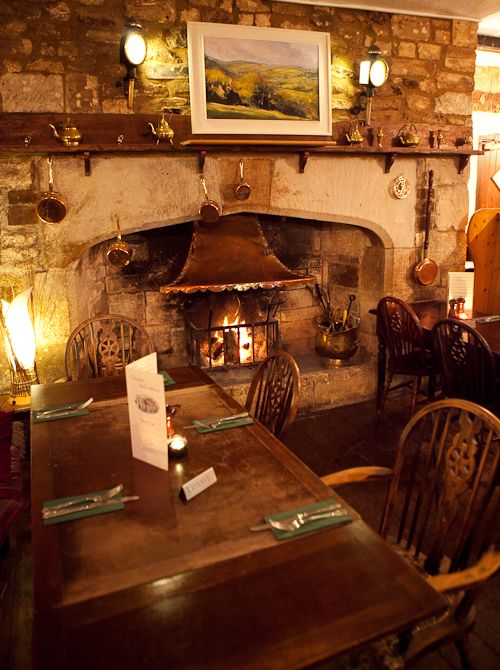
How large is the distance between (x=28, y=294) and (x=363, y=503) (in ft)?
6.83

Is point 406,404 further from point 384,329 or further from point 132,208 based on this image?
point 132,208

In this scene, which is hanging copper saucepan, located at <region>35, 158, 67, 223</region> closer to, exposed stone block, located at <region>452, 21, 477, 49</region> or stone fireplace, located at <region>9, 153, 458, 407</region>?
stone fireplace, located at <region>9, 153, 458, 407</region>

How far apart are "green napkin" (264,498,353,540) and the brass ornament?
2985mm

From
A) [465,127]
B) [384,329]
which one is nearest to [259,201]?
[384,329]

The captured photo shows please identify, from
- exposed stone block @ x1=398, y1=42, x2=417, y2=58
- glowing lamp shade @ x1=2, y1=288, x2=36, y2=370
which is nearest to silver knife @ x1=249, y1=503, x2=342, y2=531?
glowing lamp shade @ x1=2, y1=288, x2=36, y2=370

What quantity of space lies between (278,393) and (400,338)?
1.55 metres

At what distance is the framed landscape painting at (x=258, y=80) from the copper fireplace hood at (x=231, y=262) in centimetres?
69

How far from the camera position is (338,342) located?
410 cm

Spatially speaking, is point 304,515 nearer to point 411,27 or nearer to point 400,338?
point 400,338

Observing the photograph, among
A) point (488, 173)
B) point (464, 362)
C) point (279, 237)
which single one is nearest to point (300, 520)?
point (464, 362)

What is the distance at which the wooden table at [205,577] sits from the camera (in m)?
0.97

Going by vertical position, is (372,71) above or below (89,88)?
above

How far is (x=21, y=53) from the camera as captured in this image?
9.51 feet

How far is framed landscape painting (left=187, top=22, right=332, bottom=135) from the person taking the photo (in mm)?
3150
